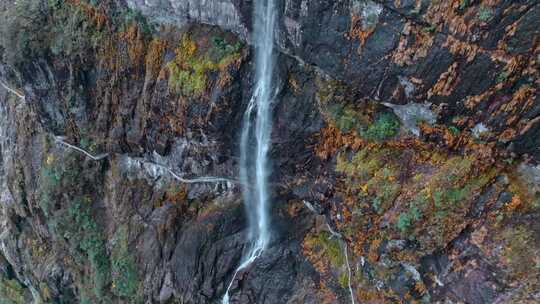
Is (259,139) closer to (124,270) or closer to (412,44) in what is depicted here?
(412,44)

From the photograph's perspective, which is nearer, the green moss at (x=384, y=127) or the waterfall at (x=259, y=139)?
the green moss at (x=384, y=127)

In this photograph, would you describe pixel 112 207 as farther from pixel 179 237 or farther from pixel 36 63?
pixel 36 63

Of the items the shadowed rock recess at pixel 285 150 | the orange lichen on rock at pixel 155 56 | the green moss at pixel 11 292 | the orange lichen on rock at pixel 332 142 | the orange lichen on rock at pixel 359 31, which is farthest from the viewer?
the green moss at pixel 11 292

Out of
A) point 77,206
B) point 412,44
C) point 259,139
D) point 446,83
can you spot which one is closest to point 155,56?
point 259,139

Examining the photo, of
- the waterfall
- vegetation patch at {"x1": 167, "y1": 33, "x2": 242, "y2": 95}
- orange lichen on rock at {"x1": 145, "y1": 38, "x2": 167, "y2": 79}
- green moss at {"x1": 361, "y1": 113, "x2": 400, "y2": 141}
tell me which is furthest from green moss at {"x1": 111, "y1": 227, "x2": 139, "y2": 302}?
green moss at {"x1": 361, "y1": 113, "x2": 400, "y2": 141}

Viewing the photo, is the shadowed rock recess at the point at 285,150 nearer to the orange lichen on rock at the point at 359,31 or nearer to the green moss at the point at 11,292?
the orange lichen on rock at the point at 359,31

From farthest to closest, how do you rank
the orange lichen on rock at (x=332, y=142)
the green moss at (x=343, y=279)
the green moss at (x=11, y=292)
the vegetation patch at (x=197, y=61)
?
the green moss at (x=11, y=292) < the green moss at (x=343, y=279) < the vegetation patch at (x=197, y=61) < the orange lichen on rock at (x=332, y=142)

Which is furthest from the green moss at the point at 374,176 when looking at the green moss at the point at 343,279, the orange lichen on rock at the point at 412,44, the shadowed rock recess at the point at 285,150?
the green moss at the point at 343,279

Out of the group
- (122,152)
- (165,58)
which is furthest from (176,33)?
(122,152)

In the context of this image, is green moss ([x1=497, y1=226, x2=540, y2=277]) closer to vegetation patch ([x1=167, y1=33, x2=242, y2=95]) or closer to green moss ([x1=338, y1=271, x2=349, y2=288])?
green moss ([x1=338, y1=271, x2=349, y2=288])
